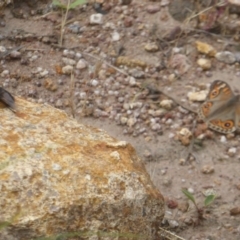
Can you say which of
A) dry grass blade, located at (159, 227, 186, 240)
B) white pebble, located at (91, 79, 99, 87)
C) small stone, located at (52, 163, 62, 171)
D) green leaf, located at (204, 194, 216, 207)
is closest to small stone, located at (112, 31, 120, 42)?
white pebble, located at (91, 79, 99, 87)

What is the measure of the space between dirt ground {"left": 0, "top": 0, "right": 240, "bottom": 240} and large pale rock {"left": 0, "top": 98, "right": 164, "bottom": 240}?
2.62ft

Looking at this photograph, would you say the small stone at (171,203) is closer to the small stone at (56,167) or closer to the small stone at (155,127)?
the small stone at (155,127)

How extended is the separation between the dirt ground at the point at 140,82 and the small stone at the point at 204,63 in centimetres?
3

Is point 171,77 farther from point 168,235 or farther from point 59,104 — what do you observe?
point 168,235

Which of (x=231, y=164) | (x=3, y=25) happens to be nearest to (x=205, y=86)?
(x=231, y=164)

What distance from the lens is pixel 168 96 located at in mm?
4293

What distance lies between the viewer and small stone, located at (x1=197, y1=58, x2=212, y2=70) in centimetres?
446

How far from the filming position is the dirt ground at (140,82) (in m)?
3.82

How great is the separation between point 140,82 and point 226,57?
0.63 meters

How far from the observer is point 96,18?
183 inches

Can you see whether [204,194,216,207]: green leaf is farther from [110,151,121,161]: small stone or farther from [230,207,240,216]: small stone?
[110,151,121,161]: small stone

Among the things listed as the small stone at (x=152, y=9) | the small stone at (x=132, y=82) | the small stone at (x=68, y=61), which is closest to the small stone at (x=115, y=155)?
the small stone at (x=132, y=82)

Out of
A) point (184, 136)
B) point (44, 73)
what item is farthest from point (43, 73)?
point (184, 136)

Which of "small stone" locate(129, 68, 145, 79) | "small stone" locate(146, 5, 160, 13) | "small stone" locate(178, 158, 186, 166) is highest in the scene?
"small stone" locate(146, 5, 160, 13)
